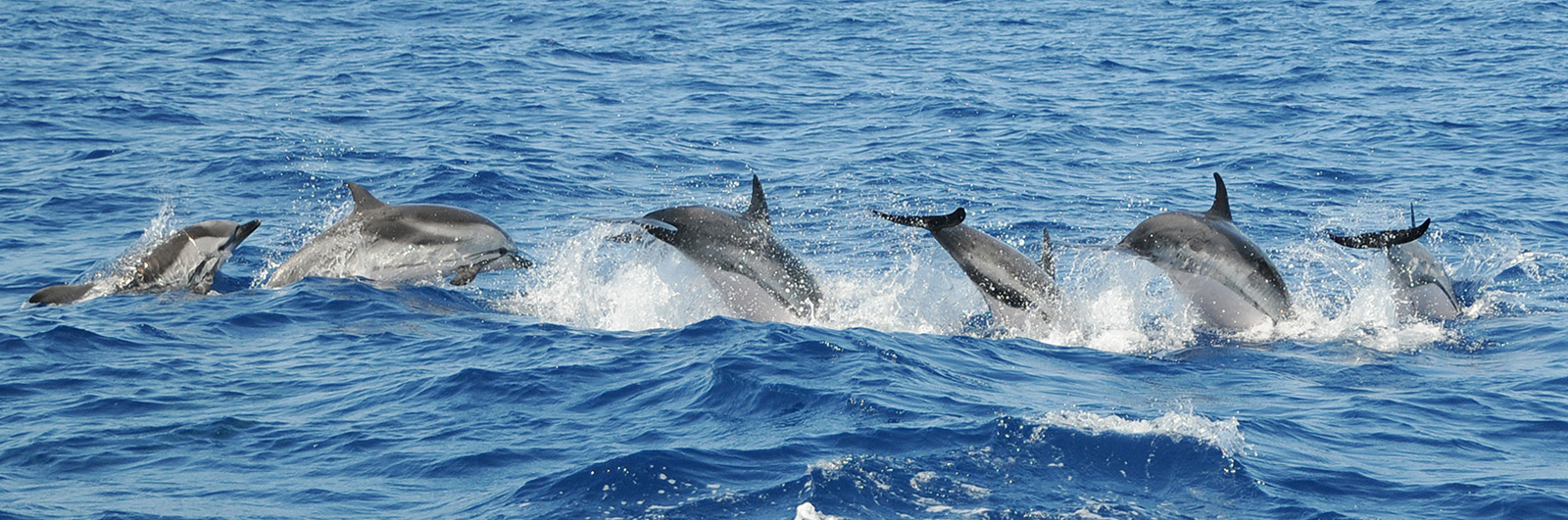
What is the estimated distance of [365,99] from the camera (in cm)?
2580

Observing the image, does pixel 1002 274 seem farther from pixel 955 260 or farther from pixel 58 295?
pixel 58 295

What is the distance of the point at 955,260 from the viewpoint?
→ 12.7 metres

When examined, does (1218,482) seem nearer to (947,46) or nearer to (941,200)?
(941,200)

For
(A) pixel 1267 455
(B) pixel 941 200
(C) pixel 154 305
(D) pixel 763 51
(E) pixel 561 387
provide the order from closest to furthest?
(A) pixel 1267 455
(E) pixel 561 387
(C) pixel 154 305
(B) pixel 941 200
(D) pixel 763 51

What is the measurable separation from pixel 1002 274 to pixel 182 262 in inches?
291

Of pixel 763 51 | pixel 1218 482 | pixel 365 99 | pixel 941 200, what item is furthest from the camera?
pixel 763 51

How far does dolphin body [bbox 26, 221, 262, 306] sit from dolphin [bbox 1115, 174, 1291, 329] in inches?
318

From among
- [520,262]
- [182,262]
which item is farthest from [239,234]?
[520,262]

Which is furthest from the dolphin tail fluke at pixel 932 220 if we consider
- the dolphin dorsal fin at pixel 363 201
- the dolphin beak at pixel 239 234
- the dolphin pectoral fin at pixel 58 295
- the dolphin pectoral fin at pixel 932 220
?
the dolphin pectoral fin at pixel 58 295

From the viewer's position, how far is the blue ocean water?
8562 mm

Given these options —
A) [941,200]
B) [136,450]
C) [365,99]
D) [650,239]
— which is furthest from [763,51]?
[136,450]

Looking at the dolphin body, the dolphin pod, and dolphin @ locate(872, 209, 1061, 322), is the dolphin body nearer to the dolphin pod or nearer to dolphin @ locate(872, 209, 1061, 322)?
the dolphin pod

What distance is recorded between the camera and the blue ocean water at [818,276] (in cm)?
856

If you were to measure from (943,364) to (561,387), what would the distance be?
9.37 ft
